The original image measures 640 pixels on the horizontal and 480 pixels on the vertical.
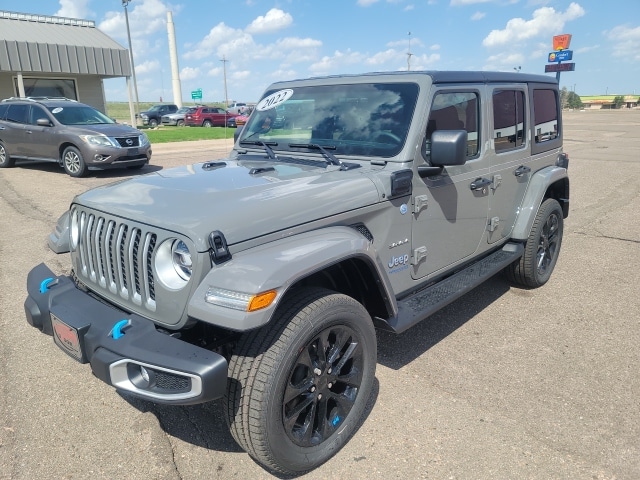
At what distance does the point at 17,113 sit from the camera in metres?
12.1

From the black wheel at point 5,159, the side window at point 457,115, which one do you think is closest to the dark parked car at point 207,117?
the black wheel at point 5,159

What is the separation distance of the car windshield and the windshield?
9406 mm

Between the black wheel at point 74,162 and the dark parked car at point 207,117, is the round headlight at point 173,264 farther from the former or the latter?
the dark parked car at point 207,117

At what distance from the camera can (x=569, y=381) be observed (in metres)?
3.23

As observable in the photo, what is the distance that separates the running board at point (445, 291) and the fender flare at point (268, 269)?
24.2 inches

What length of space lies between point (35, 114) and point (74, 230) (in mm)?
10759

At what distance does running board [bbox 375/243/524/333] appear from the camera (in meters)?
2.93

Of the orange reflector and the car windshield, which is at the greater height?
the car windshield

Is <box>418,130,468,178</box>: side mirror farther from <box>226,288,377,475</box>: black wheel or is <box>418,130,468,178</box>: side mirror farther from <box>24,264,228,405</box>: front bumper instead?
<box>24,264,228,405</box>: front bumper

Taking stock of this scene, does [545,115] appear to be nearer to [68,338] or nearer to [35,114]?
[68,338]

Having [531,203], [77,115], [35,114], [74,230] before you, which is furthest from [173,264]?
[35,114]

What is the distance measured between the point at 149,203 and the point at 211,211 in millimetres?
420

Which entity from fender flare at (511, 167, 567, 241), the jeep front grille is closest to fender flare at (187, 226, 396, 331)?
the jeep front grille

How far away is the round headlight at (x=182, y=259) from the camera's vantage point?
2.22 meters
